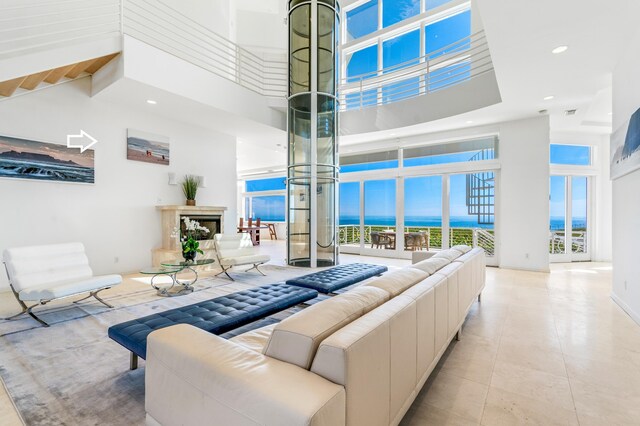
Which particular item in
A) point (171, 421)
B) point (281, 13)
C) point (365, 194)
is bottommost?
point (171, 421)

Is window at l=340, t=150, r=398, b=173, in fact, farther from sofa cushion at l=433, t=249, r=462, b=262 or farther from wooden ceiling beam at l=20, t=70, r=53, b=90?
wooden ceiling beam at l=20, t=70, r=53, b=90

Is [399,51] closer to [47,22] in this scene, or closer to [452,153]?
[452,153]

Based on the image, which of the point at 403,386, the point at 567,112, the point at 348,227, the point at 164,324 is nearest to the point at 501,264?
the point at 567,112

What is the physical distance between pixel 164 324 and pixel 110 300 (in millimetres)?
2420

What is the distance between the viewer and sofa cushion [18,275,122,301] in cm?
319

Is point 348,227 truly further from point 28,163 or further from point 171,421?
point 171,421

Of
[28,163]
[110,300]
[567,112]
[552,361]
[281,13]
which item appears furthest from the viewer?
[281,13]

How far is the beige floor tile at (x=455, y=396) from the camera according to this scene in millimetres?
1870

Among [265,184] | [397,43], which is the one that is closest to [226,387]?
[397,43]

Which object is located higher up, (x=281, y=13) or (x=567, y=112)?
(x=281, y=13)

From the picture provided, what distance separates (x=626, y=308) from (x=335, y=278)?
3.54 m

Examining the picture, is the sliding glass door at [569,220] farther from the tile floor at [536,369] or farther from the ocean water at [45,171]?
the ocean water at [45,171]

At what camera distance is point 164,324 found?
7.55ft

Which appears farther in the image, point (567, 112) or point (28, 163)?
point (567, 112)
